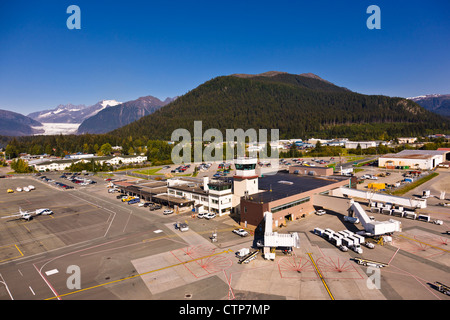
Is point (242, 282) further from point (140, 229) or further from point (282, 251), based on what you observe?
point (140, 229)

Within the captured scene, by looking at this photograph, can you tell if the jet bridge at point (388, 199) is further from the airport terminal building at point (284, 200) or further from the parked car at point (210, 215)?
the parked car at point (210, 215)

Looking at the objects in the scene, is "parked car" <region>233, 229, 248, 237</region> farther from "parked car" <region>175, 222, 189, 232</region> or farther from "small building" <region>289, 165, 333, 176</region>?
"small building" <region>289, 165, 333, 176</region>

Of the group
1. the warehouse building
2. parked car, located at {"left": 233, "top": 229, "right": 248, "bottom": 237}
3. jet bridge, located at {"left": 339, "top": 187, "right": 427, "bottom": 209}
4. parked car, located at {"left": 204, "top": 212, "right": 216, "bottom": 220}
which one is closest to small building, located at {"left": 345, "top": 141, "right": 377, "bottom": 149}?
the warehouse building

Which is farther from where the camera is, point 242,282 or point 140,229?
point 140,229

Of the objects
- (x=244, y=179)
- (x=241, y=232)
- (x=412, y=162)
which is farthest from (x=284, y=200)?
(x=412, y=162)

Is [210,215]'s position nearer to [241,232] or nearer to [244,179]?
[244,179]

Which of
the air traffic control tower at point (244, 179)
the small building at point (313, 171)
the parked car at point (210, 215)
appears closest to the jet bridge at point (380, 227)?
the air traffic control tower at point (244, 179)
